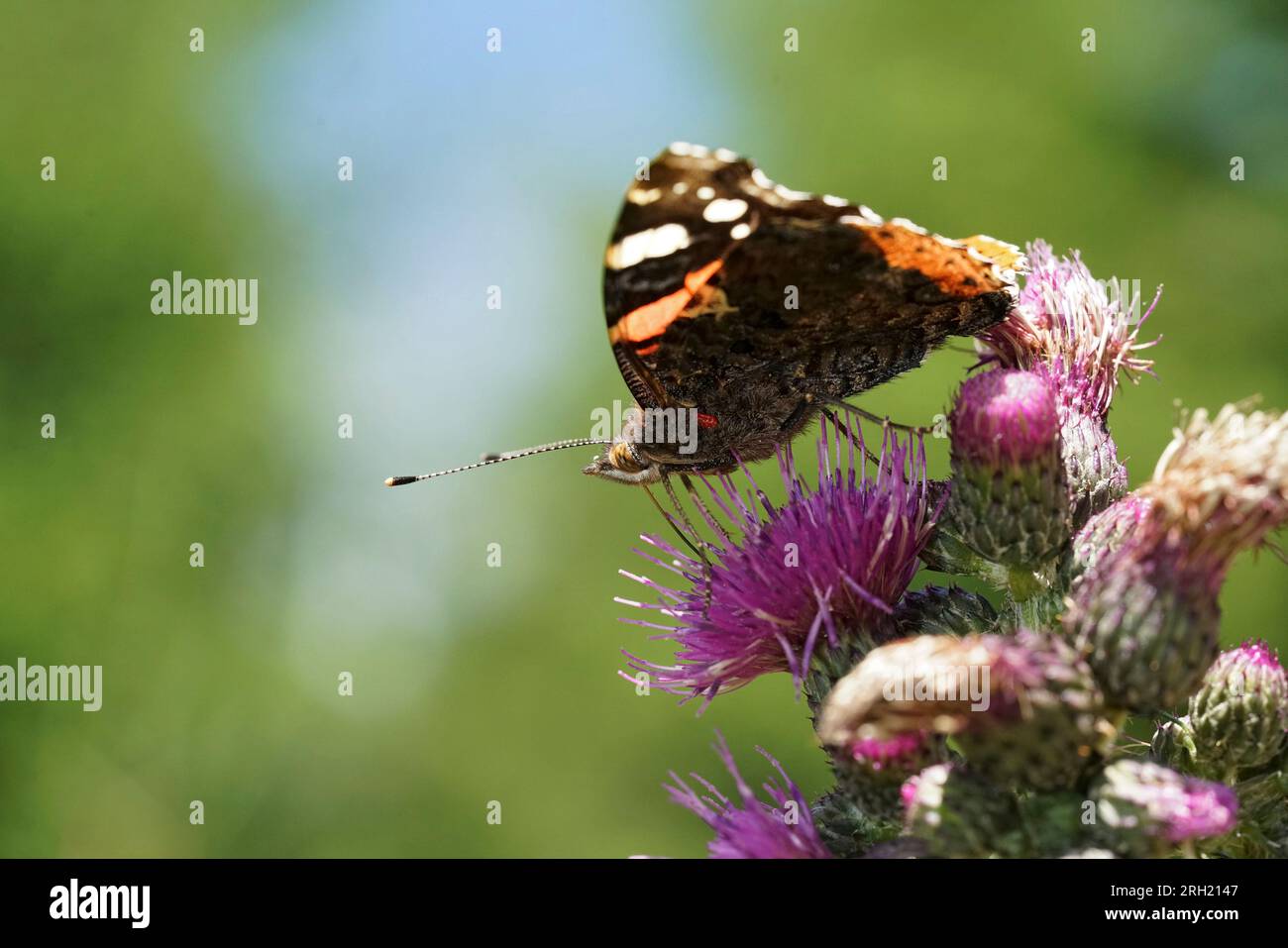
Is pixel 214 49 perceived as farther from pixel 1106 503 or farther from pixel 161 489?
pixel 1106 503

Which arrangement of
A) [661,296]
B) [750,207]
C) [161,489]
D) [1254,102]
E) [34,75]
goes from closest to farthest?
1. [750,207]
2. [661,296]
3. [1254,102]
4. [161,489]
5. [34,75]

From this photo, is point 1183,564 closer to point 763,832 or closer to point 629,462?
point 763,832

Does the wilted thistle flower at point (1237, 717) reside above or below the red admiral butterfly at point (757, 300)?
below

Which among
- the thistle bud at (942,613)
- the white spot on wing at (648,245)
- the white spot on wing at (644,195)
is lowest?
the thistle bud at (942,613)

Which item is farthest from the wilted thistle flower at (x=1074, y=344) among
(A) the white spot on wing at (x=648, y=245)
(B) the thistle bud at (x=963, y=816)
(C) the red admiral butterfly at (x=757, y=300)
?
(B) the thistle bud at (x=963, y=816)

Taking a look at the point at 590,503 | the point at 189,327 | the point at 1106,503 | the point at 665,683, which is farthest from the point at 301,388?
the point at 1106,503

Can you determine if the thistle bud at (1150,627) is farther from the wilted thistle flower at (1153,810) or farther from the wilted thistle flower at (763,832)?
the wilted thistle flower at (763,832)

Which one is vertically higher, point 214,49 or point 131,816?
point 214,49
